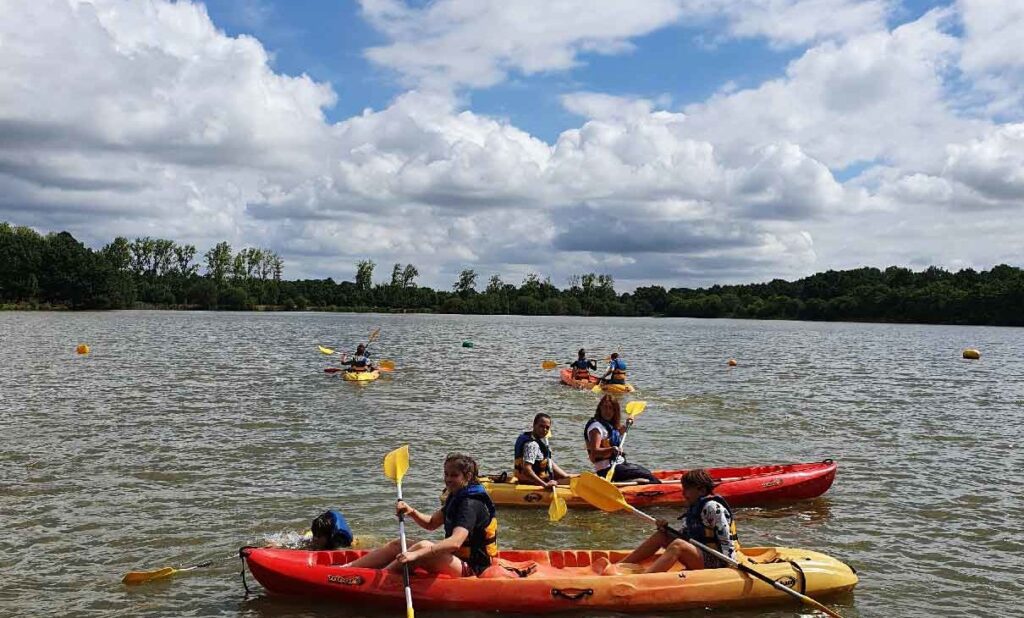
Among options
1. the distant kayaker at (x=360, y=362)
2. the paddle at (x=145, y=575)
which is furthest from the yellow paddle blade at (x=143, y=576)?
the distant kayaker at (x=360, y=362)

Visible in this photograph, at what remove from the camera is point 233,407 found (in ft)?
62.9

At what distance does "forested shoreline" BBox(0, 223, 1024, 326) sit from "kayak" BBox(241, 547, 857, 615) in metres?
95.1

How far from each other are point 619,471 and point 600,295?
498 feet

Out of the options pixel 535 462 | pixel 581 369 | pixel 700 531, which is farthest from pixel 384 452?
pixel 581 369

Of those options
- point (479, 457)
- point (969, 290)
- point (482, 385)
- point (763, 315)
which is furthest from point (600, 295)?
point (479, 457)

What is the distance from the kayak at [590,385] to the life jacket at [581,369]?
0.14 meters

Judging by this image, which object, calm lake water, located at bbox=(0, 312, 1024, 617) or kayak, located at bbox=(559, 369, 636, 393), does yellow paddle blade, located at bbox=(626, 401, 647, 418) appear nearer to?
calm lake water, located at bbox=(0, 312, 1024, 617)

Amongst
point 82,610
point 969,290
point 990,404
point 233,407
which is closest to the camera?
point 82,610

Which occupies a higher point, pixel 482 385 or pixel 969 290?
pixel 969 290

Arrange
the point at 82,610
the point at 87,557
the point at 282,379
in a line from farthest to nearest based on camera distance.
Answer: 1. the point at 282,379
2. the point at 87,557
3. the point at 82,610

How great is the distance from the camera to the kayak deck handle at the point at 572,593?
7.36 m

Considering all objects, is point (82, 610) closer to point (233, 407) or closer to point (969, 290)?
point (233, 407)

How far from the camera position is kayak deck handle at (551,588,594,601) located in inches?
290

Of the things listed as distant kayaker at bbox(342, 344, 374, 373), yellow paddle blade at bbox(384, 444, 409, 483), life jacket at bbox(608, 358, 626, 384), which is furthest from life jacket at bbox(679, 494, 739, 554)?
distant kayaker at bbox(342, 344, 374, 373)
